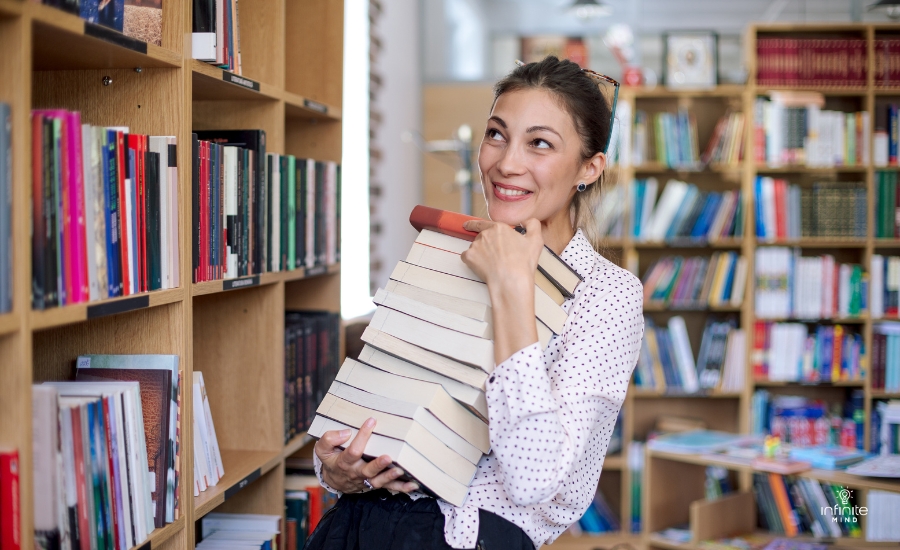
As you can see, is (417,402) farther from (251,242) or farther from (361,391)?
(251,242)

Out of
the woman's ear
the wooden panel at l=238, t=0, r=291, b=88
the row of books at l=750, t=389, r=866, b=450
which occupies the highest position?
the wooden panel at l=238, t=0, r=291, b=88

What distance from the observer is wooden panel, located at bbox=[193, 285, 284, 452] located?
2.00 m

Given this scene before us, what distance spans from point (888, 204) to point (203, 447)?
359 centimetres

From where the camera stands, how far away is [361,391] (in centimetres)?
141

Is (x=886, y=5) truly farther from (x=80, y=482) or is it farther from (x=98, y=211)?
(x=80, y=482)

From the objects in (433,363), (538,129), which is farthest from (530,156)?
(433,363)

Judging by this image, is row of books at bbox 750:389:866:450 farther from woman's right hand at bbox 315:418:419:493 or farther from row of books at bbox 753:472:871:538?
woman's right hand at bbox 315:418:419:493

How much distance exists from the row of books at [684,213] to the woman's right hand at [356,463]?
3087 millimetres

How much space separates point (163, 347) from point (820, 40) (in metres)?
3.76

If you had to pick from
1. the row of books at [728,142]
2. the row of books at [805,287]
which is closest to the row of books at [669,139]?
the row of books at [728,142]

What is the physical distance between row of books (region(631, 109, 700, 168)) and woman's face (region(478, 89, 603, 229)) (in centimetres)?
272

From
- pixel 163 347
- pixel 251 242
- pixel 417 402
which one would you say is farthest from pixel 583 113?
pixel 163 347

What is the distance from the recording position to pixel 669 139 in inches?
166

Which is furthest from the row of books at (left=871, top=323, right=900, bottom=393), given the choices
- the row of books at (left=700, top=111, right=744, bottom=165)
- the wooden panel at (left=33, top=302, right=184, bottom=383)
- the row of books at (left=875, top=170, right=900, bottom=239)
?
the wooden panel at (left=33, top=302, right=184, bottom=383)
